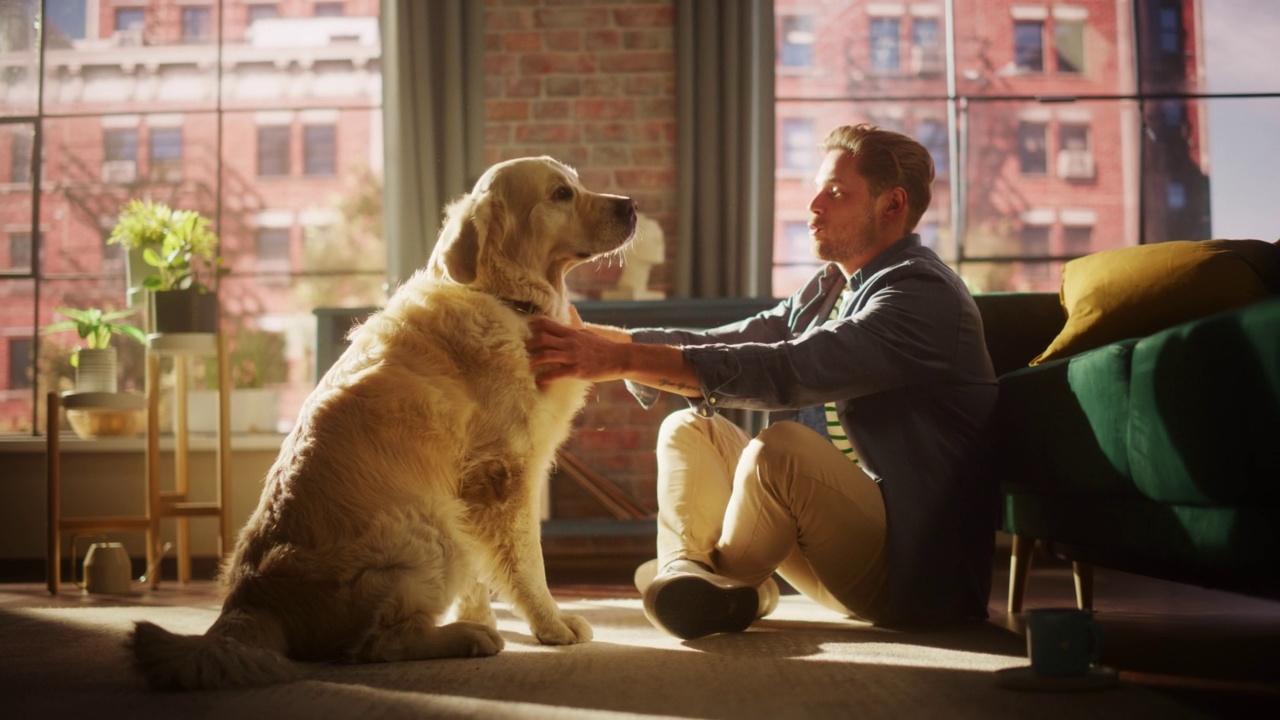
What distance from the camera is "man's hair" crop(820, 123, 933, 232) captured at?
248 cm

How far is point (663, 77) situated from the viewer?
15.0ft

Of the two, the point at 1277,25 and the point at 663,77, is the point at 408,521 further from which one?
the point at 1277,25

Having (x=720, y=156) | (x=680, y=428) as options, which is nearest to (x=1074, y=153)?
(x=720, y=156)

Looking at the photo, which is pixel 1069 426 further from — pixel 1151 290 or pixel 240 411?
pixel 240 411

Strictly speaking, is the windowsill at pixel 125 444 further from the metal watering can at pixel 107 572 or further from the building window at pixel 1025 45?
the building window at pixel 1025 45

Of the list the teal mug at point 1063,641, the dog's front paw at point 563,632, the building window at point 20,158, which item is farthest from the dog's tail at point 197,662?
the building window at point 20,158

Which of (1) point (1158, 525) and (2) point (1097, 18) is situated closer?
(1) point (1158, 525)

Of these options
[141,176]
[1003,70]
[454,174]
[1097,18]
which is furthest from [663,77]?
[141,176]

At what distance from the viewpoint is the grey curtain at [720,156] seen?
175 inches

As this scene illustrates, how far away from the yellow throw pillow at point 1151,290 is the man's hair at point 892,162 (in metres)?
0.47

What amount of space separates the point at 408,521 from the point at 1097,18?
14.2 feet

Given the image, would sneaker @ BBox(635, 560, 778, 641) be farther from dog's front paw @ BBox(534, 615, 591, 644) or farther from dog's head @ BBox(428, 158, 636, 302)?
dog's head @ BBox(428, 158, 636, 302)

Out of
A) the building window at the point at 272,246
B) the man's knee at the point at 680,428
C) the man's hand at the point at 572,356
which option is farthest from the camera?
the building window at the point at 272,246

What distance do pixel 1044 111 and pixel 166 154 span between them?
407 cm
